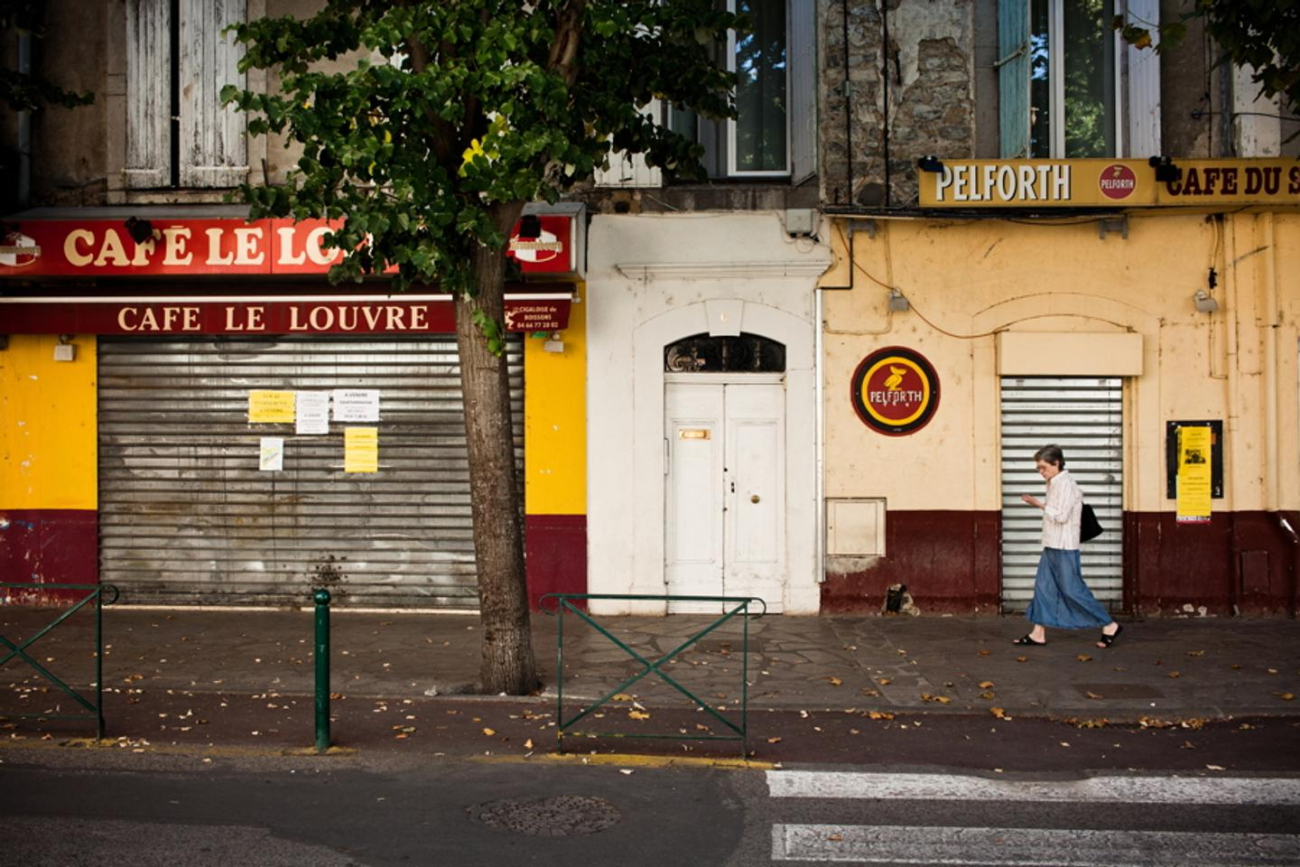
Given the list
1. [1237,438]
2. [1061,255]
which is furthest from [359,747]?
[1237,438]

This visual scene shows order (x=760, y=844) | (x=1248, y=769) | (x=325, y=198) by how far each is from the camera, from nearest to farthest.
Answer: (x=760, y=844) < (x=1248, y=769) < (x=325, y=198)

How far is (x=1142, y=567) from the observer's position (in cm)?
1152

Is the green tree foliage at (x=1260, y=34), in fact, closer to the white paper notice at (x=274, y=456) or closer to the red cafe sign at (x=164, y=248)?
the red cafe sign at (x=164, y=248)

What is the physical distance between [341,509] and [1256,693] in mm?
8676

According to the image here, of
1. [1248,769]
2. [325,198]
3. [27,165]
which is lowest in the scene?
[1248,769]

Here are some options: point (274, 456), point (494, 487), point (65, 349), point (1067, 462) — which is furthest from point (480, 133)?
point (1067, 462)

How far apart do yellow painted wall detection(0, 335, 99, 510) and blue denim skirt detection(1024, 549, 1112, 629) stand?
9.65 m

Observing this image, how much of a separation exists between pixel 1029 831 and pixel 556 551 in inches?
269

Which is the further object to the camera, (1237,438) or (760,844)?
(1237,438)

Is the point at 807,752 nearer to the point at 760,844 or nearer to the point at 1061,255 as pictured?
the point at 760,844

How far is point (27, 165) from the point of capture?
12.2 m

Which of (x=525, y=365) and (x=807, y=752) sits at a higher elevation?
(x=525, y=365)

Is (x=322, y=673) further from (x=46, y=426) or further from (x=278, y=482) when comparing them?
(x=46, y=426)

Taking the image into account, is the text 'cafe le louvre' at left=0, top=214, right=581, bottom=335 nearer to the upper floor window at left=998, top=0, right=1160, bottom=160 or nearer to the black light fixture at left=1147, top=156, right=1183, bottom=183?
the upper floor window at left=998, top=0, right=1160, bottom=160
